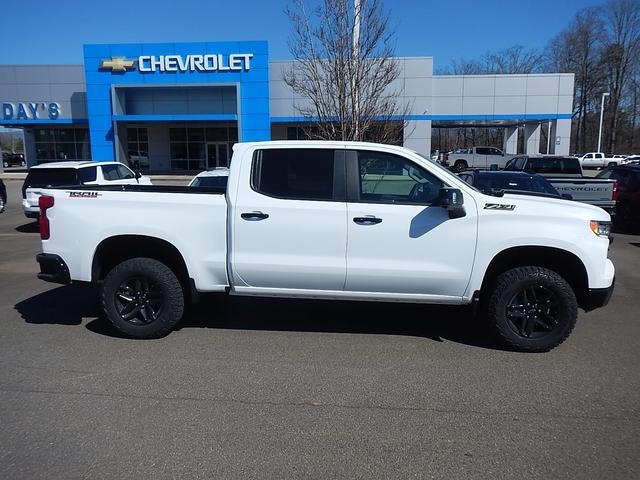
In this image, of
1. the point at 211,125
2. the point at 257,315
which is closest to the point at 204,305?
the point at 257,315

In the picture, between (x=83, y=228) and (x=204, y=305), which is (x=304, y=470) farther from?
(x=204, y=305)

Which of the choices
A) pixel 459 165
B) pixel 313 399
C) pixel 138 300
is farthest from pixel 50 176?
pixel 459 165

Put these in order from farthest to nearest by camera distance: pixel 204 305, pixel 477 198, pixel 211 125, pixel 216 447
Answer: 1. pixel 211 125
2. pixel 204 305
3. pixel 477 198
4. pixel 216 447

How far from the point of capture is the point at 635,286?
779cm

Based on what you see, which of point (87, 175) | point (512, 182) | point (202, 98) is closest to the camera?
point (512, 182)

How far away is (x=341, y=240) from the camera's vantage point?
4.94 metres

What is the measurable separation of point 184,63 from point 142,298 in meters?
31.9

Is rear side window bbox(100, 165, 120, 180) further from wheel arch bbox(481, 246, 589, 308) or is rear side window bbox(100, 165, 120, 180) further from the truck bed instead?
wheel arch bbox(481, 246, 589, 308)

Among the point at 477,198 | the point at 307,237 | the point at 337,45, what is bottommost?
the point at 307,237

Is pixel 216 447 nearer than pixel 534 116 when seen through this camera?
Yes

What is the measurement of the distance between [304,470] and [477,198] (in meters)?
2.97

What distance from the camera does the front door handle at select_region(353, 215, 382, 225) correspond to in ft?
16.0

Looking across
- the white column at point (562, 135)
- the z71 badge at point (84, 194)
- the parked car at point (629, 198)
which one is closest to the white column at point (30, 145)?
the white column at point (562, 135)

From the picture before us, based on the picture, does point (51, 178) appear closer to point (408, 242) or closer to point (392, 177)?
point (392, 177)
